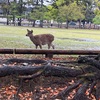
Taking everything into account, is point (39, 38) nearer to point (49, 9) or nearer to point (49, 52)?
point (49, 52)

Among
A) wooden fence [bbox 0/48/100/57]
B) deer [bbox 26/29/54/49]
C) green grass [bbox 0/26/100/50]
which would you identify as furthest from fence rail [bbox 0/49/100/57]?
green grass [bbox 0/26/100/50]

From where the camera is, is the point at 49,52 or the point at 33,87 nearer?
the point at 33,87

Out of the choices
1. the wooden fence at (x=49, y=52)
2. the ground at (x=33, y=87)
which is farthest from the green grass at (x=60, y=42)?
the ground at (x=33, y=87)

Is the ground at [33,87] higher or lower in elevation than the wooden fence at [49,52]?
lower

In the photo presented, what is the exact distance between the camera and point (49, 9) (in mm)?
34250

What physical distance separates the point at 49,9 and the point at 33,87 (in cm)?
Result: 3000

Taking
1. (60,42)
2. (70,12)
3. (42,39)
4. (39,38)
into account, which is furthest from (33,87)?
(70,12)

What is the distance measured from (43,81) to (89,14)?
115 feet

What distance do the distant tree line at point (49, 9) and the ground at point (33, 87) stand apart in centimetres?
2791

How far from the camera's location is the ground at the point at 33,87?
457 cm

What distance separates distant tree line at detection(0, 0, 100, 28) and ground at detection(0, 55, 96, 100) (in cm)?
2791

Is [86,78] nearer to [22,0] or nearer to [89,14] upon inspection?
[22,0]

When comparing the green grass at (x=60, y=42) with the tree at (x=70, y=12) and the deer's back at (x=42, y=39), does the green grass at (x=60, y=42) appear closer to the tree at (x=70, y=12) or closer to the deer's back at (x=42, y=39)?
the deer's back at (x=42, y=39)

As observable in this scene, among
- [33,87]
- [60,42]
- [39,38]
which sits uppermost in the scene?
[39,38]
